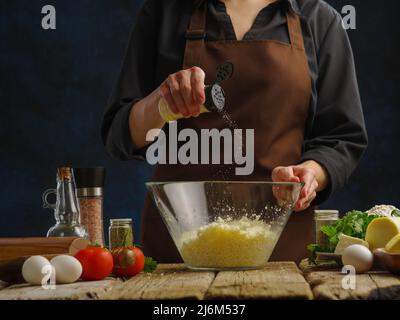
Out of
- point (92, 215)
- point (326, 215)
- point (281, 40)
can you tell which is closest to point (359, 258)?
point (326, 215)

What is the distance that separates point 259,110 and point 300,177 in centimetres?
36

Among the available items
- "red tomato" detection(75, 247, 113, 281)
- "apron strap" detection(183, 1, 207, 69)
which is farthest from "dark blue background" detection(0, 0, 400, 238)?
"red tomato" detection(75, 247, 113, 281)

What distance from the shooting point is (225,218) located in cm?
122

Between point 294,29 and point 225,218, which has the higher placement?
point 294,29

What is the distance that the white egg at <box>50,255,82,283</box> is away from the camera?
1.07 metres

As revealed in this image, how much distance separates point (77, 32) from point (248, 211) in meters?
1.75

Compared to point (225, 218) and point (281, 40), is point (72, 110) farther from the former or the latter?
point (225, 218)

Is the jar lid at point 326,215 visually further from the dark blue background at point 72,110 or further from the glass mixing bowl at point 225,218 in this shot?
the dark blue background at point 72,110

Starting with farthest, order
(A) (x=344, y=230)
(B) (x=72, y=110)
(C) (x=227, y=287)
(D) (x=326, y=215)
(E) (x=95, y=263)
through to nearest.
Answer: (B) (x=72, y=110)
(D) (x=326, y=215)
(A) (x=344, y=230)
(E) (x=95, y=263)
(C) (x=227, y=287)

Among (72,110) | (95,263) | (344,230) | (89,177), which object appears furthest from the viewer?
(72,110)

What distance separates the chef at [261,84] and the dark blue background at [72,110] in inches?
36.2

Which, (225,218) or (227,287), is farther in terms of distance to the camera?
(225,218)

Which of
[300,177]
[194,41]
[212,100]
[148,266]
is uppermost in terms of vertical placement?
[194,41]

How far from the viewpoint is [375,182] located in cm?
265
